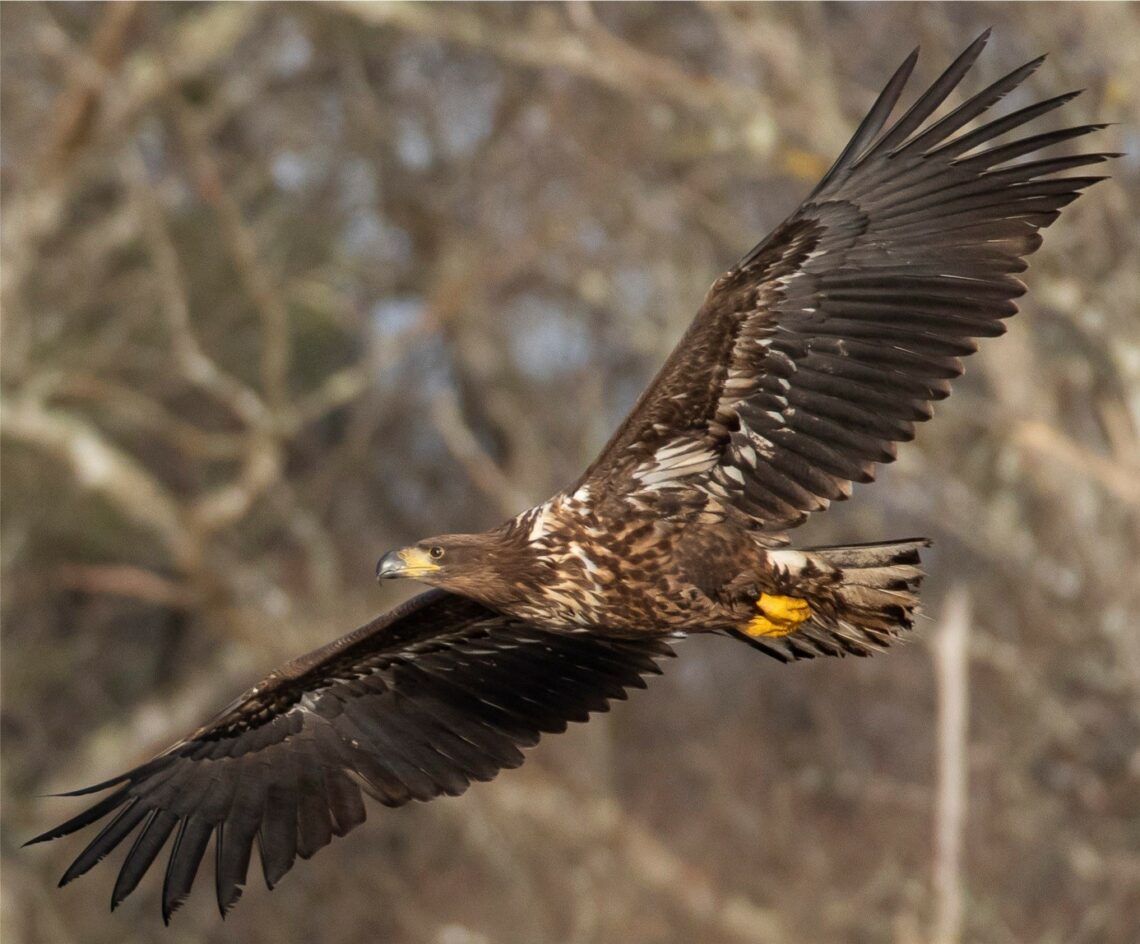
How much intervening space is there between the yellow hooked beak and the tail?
122 cm

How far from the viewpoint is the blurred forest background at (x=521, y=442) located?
13.4 meters

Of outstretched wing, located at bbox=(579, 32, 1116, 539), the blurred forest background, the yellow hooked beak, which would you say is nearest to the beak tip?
the yellow hooked beak

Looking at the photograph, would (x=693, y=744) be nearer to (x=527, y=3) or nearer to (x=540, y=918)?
(x=540, y=918)

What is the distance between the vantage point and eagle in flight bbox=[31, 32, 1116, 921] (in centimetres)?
705

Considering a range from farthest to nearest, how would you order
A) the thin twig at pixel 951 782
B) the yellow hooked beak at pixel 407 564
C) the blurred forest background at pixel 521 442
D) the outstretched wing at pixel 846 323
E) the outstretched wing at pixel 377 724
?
the blurred forest background at pixel 521 442, the thin twig at pixel 951 782, the outstretched wing at pixel 377 724, the yellow hooked beak at pixel 407 564, the outstretched wing at pixel 846 323

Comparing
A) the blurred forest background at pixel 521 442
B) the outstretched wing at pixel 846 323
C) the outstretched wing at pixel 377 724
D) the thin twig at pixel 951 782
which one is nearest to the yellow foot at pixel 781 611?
the outstretched wing at pixel 846 323

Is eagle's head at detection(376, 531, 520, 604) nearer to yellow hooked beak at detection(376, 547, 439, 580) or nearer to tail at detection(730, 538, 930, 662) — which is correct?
Answer: yellow hooked beak at detection(376, 547, 439, 580)

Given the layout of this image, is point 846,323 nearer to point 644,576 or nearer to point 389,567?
point 644,576

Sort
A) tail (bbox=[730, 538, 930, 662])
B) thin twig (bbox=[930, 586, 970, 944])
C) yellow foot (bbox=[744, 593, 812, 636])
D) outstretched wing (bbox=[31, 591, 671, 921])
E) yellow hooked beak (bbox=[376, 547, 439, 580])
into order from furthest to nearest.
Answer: thin twig (bbox=[930, 586, 970, 944]), outstretched wing (bbox=[31, 591, 671, 921]), yellow hooked beak (bbox=[376, 547, 439, 580]), yellow foot (bbox=[744, 593, 812, 636]), tail (bbox=[730, 538, 930, 662])

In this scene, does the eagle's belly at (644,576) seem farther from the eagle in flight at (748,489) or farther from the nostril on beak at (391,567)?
the nostril on beak at (391,567)

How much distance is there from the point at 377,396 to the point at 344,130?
10.2 feet

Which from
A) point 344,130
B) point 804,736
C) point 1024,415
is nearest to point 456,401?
point 344,130

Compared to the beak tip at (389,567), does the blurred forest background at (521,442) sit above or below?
above

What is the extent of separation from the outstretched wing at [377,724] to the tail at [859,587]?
3.30 feet
